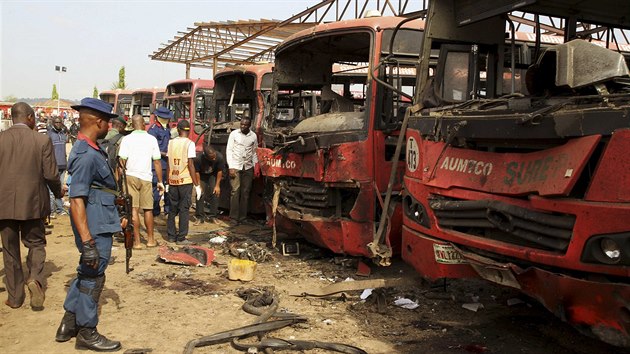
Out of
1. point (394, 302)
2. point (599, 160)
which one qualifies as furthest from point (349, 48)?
point (599, 160)

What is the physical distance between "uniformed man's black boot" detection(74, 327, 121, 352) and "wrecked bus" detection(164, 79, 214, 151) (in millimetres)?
8289

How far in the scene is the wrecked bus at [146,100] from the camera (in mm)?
18527

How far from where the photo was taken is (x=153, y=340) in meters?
4.20

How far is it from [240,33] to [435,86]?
14791 mm

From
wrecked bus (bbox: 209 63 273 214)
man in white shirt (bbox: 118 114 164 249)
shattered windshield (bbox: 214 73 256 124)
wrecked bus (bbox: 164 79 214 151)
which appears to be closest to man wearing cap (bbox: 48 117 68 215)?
wrecked bus (bbox: 209 63 273 214)

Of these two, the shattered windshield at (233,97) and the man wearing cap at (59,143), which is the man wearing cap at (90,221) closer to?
the man wearing cap at (59,143)

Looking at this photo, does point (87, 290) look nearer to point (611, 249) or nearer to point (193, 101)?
point (611, 249)

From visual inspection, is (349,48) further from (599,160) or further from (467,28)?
(599,160)

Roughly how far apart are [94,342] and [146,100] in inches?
655

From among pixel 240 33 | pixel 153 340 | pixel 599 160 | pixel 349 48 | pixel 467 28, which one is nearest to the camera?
pixel 599 160

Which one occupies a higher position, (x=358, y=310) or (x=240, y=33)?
(x=240, y=33)

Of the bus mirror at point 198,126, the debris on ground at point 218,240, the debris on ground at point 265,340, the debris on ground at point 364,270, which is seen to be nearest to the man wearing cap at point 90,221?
the debris on ground at point 265,340

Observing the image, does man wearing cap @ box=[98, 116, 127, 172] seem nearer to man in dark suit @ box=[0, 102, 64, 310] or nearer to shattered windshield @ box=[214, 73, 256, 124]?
shattered windshield @ box=[214, 73, 256, 124]

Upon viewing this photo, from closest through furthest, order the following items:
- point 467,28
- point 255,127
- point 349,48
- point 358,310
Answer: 1. point 467,28
2. point 358,310
3. point 349,48
4. point 255,127
